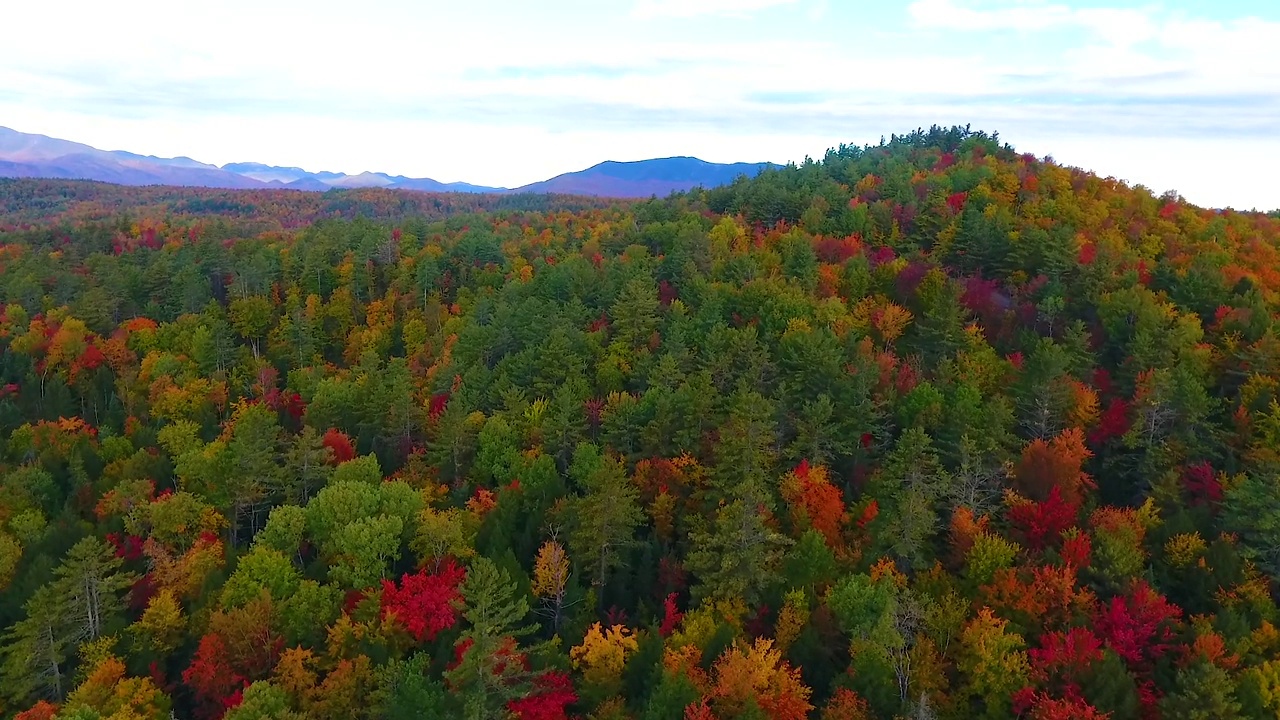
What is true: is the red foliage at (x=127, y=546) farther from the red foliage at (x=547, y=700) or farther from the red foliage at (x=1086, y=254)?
the red foliage at (x=1086, y=254)

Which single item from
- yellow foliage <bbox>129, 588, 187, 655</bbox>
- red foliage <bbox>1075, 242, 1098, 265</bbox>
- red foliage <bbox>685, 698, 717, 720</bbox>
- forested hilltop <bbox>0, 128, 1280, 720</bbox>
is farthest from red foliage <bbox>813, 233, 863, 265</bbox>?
yellow foliage <bbox>129, 588, 187, 655</bbox>

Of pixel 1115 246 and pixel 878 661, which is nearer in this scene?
pixel 878 661

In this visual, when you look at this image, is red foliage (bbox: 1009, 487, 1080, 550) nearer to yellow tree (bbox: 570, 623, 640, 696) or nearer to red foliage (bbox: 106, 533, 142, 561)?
yellow tree (bbox: 570, 623, 640, 696)

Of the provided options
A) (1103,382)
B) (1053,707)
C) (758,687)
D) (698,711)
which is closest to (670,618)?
(758,687)

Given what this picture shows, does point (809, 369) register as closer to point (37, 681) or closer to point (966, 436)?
point (966, 436)

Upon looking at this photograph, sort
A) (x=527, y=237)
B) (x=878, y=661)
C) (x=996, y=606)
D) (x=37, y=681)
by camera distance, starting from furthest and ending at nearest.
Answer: (x=527, y=237), (x=37, y=681), (x=996, y=606), (x=878, y=661)

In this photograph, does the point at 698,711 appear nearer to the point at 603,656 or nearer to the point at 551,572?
the point at 603,656

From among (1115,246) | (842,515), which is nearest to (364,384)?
(842,515)
